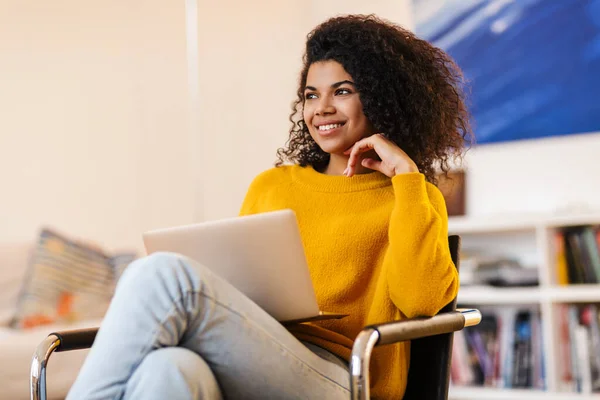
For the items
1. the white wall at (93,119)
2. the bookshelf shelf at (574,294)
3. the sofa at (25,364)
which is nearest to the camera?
the sofa at (25,364)

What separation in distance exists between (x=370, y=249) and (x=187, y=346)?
495mm

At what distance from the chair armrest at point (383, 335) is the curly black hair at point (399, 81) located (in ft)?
1.48

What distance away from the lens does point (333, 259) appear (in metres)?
1.51

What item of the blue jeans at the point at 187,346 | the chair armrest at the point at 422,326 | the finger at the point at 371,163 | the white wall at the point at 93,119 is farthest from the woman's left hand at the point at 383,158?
the white wall at the point at 93,119

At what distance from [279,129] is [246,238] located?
2.54 m

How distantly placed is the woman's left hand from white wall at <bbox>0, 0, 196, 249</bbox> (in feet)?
7.01

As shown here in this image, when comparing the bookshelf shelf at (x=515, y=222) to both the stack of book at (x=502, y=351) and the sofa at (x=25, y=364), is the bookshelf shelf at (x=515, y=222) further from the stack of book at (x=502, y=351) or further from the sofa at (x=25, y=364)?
the sofa at (x=25, y=364)

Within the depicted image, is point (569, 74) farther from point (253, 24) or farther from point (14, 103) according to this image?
point (14, 103)

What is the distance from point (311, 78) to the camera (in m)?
1.67

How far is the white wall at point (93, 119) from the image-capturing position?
10.8 feet

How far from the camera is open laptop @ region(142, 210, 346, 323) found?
3.98 ft

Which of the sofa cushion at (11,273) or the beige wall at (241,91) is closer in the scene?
the sofa cushion at (11,273)

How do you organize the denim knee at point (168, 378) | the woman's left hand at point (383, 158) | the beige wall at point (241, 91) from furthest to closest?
1. the beige wall at point (241, 91)
2. the woman's left hand at point (383, 158)
3. the denim knee at point (168, 378)

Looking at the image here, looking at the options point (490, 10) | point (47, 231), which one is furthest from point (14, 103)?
point (490, 10)
